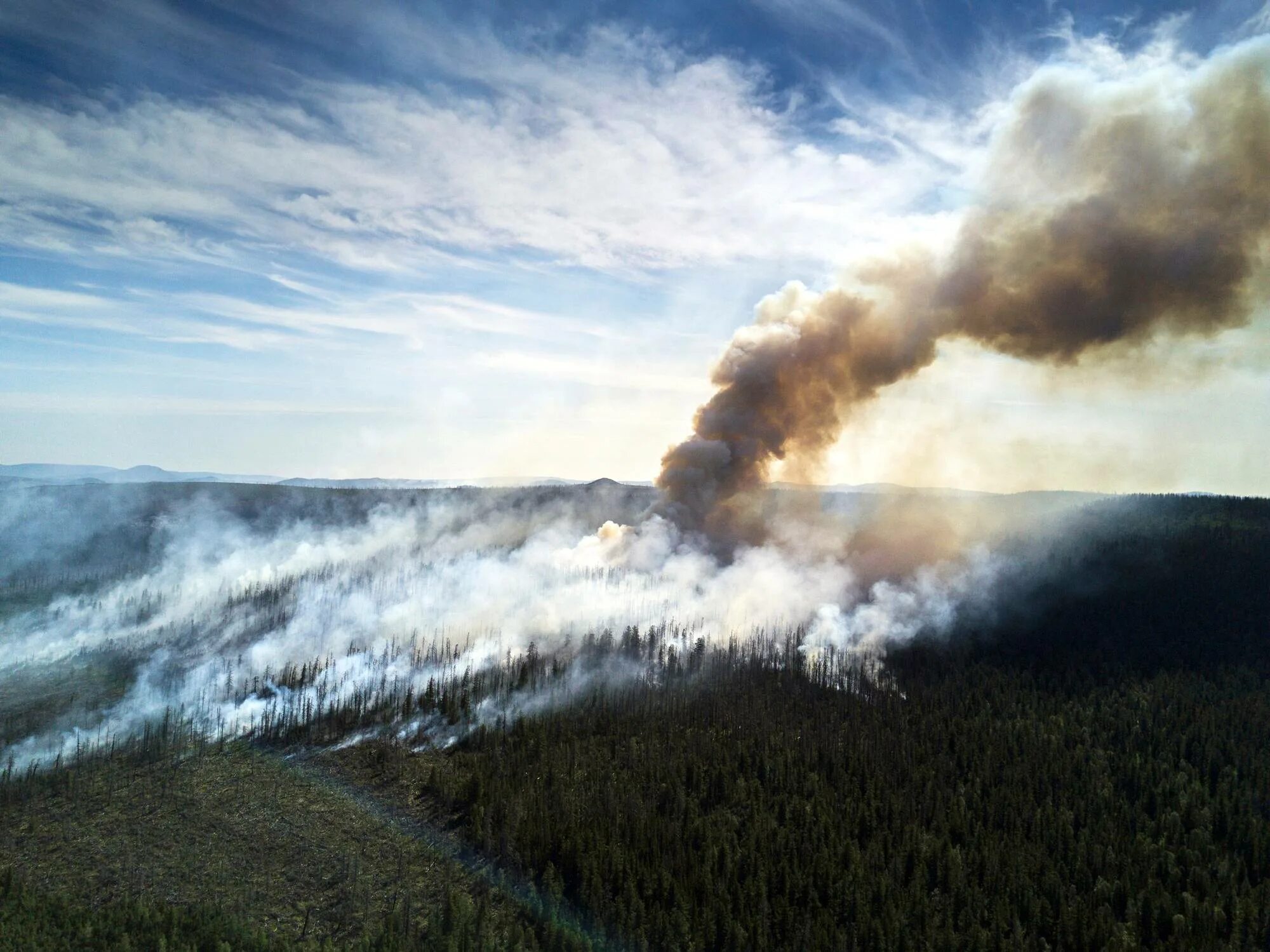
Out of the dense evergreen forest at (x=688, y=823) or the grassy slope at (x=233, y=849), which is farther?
the grassy slope at (x=233, y=849)

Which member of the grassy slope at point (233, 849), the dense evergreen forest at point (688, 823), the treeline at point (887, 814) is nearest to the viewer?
the dense evergreen forest at point (688, 823)

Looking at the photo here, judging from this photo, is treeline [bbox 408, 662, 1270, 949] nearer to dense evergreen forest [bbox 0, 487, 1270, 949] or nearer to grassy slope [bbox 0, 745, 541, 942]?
dense evergreen forest [bbox 0, 487, 1270, 949]

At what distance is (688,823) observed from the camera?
99188mm

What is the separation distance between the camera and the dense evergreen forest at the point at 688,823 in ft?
269

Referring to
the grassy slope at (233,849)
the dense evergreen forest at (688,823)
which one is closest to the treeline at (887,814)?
the dense evergreen forest at (688,823)

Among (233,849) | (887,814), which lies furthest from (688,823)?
(233,849)

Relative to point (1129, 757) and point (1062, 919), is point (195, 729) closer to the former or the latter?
point (1062, 919)

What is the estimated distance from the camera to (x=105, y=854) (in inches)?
3856

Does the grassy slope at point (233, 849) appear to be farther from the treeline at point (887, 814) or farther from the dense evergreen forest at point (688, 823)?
the treeline at point (887, 814)

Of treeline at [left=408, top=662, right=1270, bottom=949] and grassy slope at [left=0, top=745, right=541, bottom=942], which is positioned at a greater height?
treeline at [left=408, top=662, right=1270, bottom=949]

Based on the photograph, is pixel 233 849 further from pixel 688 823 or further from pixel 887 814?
pixel 887 814

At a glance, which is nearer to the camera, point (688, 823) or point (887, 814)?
point (688, 823)

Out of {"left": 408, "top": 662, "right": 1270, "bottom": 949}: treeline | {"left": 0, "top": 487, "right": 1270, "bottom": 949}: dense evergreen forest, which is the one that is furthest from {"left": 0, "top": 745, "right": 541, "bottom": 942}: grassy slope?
{"left": 408, "top": 662, "right": 1270, "bottom": 949}: treeline

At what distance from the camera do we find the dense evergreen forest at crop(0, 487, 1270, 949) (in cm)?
8212
